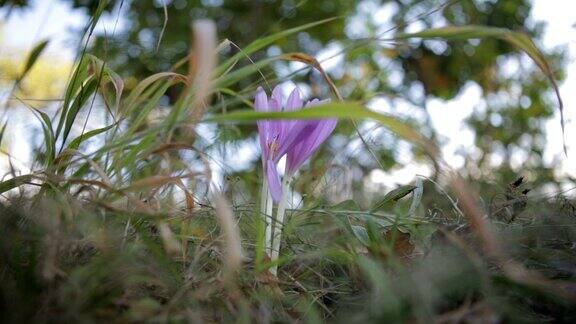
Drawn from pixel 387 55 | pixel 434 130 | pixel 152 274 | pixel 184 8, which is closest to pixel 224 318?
pixel 152 274

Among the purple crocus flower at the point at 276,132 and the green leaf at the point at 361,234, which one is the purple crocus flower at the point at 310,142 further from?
the green leaf at the point at 361,234

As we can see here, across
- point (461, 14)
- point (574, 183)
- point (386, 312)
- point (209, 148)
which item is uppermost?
point (461, 14)

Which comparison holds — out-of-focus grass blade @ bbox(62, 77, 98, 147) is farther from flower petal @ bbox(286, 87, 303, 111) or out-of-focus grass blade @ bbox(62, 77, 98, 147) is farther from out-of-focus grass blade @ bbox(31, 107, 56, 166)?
flower petal @ bbox(286, 87, 303, 111)

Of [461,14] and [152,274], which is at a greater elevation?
[461,14]

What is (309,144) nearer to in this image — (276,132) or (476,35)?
(276,132)

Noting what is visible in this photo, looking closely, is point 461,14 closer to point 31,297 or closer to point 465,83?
point 465,83

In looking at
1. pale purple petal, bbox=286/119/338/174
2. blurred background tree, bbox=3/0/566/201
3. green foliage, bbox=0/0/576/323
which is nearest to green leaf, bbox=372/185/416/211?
green foliage, bbox=0/0/576/323
